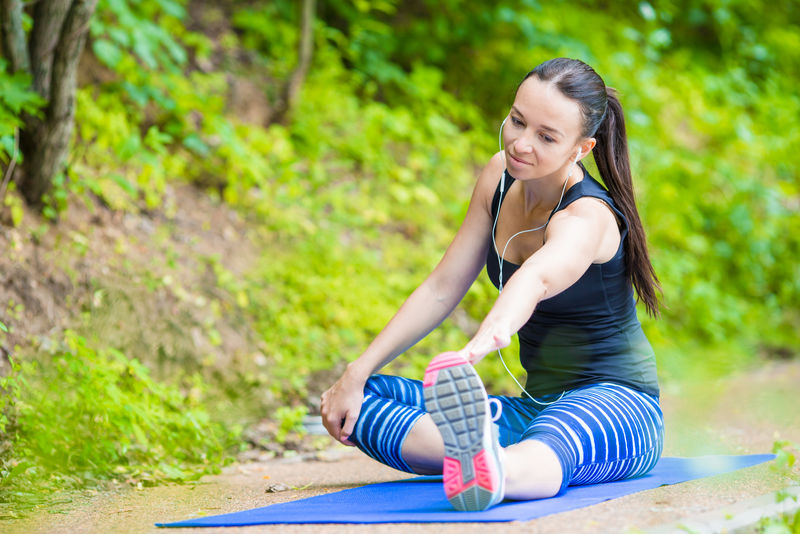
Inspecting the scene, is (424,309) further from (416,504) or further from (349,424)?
(416,504)

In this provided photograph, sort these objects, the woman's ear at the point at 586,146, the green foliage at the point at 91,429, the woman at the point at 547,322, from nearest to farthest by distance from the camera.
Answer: the woman at the point at 547,322, the woman's ear at the point at 586,146, the green foliage at the point at 91,429

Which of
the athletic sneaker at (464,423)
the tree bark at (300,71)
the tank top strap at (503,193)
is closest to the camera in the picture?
the athletic sneaker at (464,423)

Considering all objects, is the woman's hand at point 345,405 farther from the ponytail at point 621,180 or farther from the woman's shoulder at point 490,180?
the ponytail at point 621,180

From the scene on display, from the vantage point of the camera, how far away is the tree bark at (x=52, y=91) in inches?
136

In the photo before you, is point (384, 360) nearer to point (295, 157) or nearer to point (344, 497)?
point (344, 497)

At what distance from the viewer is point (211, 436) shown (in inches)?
131

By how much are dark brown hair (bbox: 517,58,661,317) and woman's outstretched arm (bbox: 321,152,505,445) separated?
33 cm

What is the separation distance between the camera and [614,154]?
8.04 feet

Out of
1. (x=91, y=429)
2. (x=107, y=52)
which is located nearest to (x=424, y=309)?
(x=91, y=429)

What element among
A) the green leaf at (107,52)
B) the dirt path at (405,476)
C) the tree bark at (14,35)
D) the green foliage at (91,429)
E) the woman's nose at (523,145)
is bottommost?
the green foliage at (91,429)

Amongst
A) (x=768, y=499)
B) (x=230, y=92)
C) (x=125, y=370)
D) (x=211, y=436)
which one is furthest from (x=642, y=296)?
(x=230, y=92)

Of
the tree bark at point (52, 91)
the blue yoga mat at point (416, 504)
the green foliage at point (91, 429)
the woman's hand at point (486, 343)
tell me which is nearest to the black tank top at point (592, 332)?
the blue yoga mat at point (416, 504)

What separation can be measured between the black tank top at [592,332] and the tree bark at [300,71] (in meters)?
3.24

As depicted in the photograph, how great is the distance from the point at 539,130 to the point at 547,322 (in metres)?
0.61
